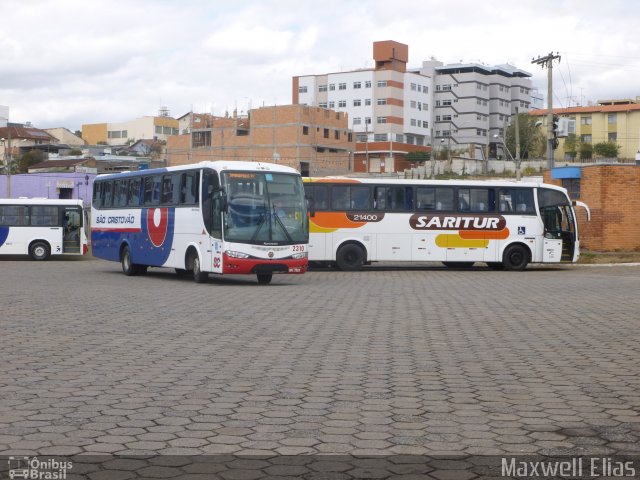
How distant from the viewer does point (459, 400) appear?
7398mm

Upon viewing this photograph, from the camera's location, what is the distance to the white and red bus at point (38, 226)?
138ft

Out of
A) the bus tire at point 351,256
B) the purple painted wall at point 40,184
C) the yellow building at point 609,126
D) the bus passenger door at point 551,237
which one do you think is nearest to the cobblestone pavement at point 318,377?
the bus tire at point 351,256

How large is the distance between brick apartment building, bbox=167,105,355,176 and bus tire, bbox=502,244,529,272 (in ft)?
221

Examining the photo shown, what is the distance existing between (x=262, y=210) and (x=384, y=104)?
97393mm

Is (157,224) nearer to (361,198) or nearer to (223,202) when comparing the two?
(223,202)

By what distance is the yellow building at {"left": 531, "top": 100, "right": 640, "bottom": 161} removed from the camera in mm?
118500

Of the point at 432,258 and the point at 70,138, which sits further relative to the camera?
the point at 70,138

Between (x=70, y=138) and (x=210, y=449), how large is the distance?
14147 cm

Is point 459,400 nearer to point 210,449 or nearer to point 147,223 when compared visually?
point 210,449

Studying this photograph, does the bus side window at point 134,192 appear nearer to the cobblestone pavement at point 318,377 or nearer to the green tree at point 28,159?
the cobblestone pavement at point 318,377

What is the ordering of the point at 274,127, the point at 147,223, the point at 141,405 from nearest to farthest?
the point at 141,405
the point at 147,223
the point at 274,127

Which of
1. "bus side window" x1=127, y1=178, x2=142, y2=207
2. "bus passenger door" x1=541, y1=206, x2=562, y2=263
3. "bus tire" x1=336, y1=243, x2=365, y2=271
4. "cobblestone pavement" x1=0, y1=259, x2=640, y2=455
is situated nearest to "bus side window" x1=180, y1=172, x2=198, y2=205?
"bus side window" x1=127, y1=178, x2=142, y2=207

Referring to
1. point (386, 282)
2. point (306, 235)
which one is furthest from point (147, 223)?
point (386, 282)

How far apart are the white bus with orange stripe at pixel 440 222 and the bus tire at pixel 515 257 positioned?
36 millimetres
